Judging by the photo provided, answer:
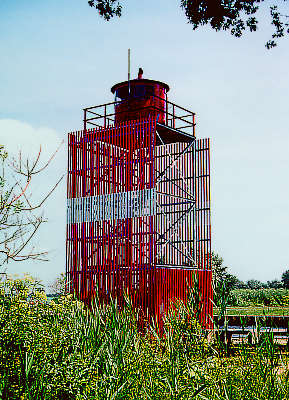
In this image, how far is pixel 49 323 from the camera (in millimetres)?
6766

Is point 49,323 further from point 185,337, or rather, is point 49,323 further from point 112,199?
point 112,199

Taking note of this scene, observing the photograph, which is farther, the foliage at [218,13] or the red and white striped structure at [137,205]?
the red and white striped structure at [137,205]

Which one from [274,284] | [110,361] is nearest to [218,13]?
[110,361]

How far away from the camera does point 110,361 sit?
19.3 feet

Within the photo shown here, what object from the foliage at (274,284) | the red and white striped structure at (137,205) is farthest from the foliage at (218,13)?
the foliage at (274,284)

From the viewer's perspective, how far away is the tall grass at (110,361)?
5.64m

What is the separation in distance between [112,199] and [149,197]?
1510 millimetres

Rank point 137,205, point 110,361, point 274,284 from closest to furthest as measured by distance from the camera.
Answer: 1. point 110,361
2. point 137,205
3. point 274,284

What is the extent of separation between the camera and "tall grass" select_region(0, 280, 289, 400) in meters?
5.64

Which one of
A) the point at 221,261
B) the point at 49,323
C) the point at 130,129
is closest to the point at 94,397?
the point at 49,323

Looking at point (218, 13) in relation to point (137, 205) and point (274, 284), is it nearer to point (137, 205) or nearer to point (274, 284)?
point (137, 205)

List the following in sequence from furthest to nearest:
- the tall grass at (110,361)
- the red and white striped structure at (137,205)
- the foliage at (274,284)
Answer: the foliage at (274,284) → the red and white striped structure at (137,205) → the tall grass at (110,361)

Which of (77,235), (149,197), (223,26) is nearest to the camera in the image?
(223,26)

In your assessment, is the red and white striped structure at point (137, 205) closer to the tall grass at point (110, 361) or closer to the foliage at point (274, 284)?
the tall grass at point (110, 361)
